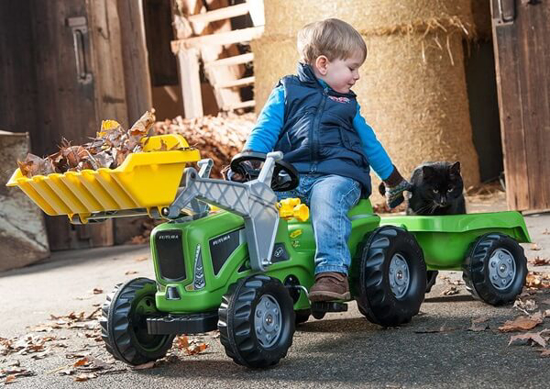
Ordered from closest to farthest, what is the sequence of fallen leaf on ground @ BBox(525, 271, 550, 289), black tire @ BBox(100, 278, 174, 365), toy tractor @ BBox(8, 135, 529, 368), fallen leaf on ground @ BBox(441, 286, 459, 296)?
toy tractor @ BBox(8, 135, 529, 368) < black tire @ BBox(100, 278, 174, 365) < fallen leaf on ground @ BBox(525, 271, 550, 289) < fallen leaf on ground @ BBox(441, 286, 459, 296)

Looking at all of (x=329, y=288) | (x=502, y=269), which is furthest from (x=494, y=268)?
(x=329, y=288)

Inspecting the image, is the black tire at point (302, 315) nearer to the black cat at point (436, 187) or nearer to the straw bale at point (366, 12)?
the black cat at point (436, 187)

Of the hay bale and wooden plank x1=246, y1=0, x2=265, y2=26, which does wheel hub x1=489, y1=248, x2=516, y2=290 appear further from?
wooden plank x1=246, y1=0, x2=265, y2=26

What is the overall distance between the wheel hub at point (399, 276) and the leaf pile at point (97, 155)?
1.05 m

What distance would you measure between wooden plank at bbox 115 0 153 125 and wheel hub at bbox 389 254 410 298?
450 cm

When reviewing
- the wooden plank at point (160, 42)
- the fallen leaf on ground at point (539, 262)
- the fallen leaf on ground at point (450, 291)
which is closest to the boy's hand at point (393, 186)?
the fallen leaf on ground at point (450, 291)

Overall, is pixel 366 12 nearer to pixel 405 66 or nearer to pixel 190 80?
pixel 405 66

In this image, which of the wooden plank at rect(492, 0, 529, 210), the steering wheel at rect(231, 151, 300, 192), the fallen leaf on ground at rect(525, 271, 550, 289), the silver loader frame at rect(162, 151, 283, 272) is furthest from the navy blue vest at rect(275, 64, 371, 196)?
the wooden plank at rect(492, 0, 529, 210)

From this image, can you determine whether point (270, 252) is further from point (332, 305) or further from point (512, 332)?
point (512, 332)

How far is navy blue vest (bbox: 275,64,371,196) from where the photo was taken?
3562mm

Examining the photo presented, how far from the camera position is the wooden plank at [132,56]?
305 inches

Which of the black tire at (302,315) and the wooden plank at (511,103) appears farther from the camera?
the wooden plank at (511,103)

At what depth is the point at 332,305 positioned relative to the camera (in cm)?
333

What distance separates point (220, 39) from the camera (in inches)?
402
